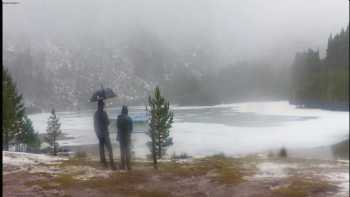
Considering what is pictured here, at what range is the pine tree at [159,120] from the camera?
3.72 meters

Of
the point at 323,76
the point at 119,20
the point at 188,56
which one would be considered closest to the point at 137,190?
the point at 188,56

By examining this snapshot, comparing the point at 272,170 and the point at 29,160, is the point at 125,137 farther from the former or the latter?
the point at 29,160

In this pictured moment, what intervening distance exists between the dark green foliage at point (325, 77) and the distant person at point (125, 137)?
2.10 m

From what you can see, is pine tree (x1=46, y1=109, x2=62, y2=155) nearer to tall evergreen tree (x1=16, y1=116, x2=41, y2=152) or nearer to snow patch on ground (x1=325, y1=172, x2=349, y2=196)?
tall evergreen tree (x1=16, y1=116, x2=41, y2=152)

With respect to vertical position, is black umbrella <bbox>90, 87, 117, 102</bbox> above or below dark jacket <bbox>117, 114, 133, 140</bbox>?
above

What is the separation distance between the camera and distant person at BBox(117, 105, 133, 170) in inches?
208

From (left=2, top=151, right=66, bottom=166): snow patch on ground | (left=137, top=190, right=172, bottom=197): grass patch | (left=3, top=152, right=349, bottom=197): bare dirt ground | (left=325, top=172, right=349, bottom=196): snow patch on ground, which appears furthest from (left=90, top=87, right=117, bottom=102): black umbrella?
(left=2, top=151, right=66, bottom=166): snow patch on ground

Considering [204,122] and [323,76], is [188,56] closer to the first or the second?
[204,122]

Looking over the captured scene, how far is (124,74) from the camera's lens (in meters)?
3.57

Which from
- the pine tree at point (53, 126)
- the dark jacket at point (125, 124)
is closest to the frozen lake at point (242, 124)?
the pine tree at point (53, 126)

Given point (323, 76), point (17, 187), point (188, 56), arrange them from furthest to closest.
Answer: point (17, 187) < point (188, 56) < point (323, 76)

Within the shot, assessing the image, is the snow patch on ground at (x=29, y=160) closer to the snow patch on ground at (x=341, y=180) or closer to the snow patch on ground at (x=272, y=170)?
the snow patch on ground at (x=272, y=170)

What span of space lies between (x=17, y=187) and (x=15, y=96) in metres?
1.54

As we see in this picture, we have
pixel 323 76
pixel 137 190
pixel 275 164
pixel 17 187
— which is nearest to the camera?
pixel 323 76
